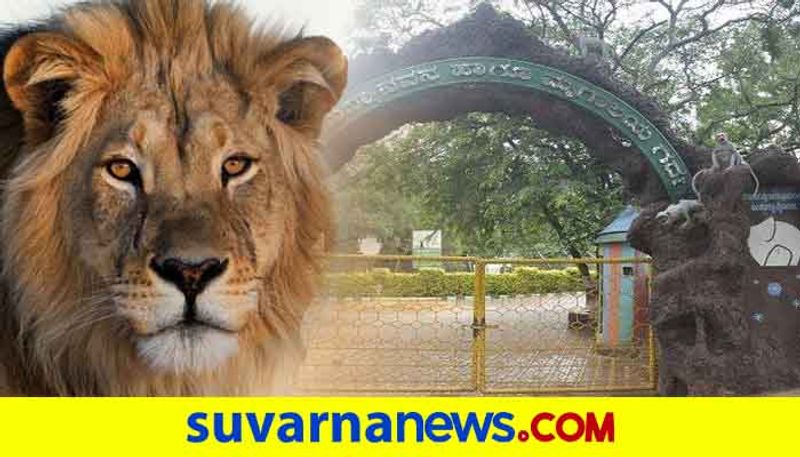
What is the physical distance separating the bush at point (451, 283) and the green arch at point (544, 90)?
1.50ft

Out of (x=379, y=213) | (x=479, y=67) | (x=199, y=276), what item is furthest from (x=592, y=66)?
(x=199, y=276)

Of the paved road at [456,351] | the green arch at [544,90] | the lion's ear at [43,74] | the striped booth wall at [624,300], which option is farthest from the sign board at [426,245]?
the lion's ear at [43,74]

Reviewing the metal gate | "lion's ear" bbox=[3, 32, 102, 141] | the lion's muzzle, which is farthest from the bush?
"lion's ear" bbox=[3, 32, 102, 141]

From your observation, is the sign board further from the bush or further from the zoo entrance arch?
the zoo entrance arch

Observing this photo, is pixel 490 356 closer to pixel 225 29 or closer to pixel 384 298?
pixel 384 298

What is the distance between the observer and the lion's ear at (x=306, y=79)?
1.74 metres

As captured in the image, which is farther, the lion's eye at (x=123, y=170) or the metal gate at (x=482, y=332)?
the metal gate at (x=482, y=332)

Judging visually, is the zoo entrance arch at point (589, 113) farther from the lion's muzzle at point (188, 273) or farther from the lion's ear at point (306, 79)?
the lion's muzzle at point (188, 273)

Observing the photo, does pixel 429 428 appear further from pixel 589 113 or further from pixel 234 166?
pixel 589 113

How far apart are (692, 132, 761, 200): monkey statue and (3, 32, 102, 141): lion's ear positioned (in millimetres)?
1761

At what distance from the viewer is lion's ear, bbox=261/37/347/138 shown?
5.71 ft

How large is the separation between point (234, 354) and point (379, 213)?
22.5 inches

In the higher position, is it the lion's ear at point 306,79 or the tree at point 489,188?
the lion's ear at point 306,79

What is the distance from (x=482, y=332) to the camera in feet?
6.69
